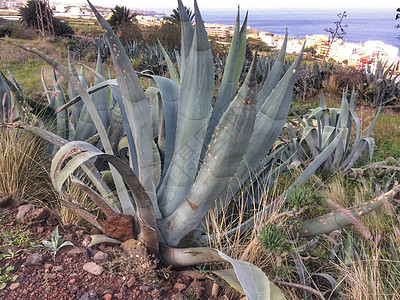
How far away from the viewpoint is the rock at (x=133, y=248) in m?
1.62

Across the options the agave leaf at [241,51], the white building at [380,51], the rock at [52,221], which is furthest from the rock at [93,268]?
the white building at [380,51]

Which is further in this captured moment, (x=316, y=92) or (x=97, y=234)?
(x=316, y=92)

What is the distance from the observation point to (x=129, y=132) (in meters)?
1.72

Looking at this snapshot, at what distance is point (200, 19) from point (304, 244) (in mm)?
1142

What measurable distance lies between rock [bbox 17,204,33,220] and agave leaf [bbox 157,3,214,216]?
2.73 feet

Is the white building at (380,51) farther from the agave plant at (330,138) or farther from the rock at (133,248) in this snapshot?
the rock at (133,248)

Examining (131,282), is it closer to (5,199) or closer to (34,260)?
(34,260)

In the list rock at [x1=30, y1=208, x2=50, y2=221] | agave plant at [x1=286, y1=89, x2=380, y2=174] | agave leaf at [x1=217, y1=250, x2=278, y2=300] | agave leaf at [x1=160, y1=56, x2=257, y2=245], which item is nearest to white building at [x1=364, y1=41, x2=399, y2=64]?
agave plant at [x1=286, y1=89, x2=380, y2=174]

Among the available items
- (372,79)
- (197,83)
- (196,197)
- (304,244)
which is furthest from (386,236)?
(372,79)

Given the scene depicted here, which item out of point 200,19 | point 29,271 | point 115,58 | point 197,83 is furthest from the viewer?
point 29,271

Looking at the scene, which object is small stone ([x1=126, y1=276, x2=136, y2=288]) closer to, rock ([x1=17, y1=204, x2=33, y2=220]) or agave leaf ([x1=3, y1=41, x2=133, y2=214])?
agave leaf ([x1=3, y1=41, x2=133, y2=214])

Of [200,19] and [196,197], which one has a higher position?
[200,19]

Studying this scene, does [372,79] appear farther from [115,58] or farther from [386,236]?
[115,58]

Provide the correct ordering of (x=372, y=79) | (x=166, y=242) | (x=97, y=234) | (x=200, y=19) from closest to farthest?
(x=200, y=19)
(x=166, y=242)
(x=97, y=234)
(x=372, y=79)
